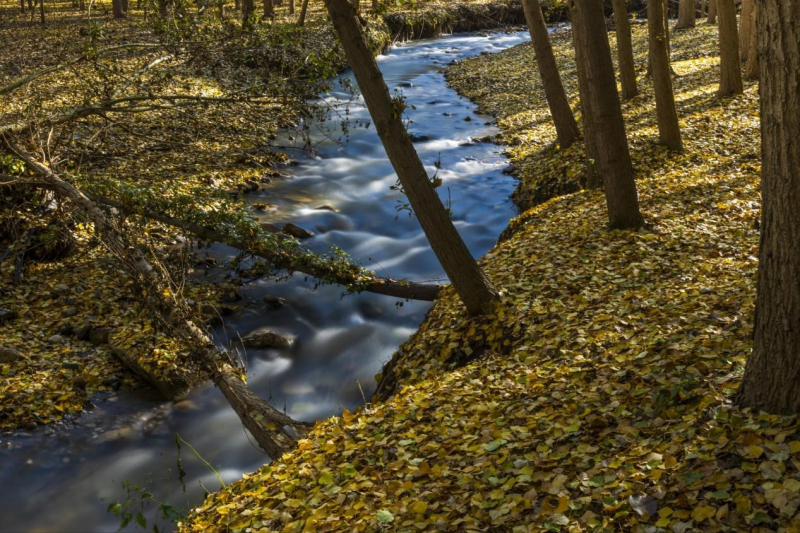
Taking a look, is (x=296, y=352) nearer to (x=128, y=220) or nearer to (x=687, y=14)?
(x=128, y=220)

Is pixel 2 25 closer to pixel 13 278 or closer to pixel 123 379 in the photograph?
pixel 13 278

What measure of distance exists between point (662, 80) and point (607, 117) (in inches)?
168

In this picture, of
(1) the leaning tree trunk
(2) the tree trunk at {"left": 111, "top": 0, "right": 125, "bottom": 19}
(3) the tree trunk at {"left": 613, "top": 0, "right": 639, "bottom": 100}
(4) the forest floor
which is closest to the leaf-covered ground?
(4) the forest floor

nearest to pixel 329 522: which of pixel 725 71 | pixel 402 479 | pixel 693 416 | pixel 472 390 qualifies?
pixel 402 479

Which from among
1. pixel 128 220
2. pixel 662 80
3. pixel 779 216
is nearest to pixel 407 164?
pixel 779 216

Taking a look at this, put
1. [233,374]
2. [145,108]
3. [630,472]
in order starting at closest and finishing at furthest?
[630,472], [233,374], [145,108]

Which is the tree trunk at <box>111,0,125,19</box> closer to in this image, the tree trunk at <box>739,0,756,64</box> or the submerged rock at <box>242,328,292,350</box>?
the submerged rock at <box>242,328,292,350</box>

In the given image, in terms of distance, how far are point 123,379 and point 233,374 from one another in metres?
2.19

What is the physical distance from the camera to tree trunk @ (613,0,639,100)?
1435 cm

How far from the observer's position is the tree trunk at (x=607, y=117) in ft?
28.1

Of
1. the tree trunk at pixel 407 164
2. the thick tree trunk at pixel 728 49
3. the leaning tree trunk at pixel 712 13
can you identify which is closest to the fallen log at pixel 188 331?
the tree trunk at pixel 407 164

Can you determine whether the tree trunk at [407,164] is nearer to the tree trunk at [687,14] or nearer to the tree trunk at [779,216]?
the tree trunk at [779,216]

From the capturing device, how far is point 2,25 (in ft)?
95.2

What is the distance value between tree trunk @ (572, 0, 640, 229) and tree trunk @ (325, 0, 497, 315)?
2641 millimetres
